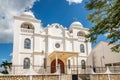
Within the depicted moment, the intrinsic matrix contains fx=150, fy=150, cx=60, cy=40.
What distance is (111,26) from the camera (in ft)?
23.0

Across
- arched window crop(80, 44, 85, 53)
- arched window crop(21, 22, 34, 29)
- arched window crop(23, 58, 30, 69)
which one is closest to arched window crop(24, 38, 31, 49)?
arched window crop(23, 58, 30, 69)

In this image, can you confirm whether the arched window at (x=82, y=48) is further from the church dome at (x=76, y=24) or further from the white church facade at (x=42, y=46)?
the church dome at (x=76, y=24)

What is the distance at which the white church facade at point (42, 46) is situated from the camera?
795 inches

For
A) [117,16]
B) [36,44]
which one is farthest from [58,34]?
[117,16]

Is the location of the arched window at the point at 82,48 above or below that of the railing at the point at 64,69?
above

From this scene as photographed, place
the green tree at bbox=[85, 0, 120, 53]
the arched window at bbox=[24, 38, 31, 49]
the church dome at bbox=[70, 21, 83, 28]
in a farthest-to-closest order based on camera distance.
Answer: the church dome at bbox=[70, 21, 83, 28], the arched window at bbox=[24, 38, 31, 49], the green tree at bbox=[85, 0, 120, 53]

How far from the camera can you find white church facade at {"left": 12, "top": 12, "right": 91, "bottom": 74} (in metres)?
20.2

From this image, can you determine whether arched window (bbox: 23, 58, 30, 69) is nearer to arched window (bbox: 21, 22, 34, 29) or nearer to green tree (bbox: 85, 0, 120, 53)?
arched window (bbox: 21, 22, 34, 29)

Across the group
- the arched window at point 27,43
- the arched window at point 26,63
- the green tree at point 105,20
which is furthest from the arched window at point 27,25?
the green tree at point 105,20

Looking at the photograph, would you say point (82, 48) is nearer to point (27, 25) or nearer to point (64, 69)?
point (64, 69)

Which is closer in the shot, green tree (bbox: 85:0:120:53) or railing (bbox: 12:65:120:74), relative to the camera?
green tree (bbox: 85:0:120:53)

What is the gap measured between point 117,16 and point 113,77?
1225cm

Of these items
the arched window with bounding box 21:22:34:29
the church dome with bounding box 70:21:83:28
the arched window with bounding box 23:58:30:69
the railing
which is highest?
the church dome with bounding box 70:21:83:28

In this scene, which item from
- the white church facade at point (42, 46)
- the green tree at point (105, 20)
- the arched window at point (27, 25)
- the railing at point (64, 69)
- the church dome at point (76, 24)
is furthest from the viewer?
the church dome at point (76, 24)
